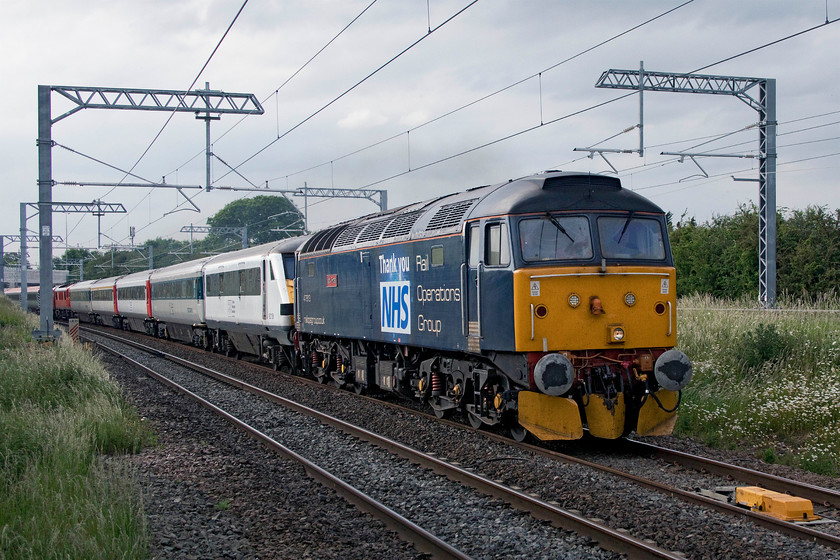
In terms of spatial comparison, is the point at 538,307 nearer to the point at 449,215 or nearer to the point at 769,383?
the point at 449,215

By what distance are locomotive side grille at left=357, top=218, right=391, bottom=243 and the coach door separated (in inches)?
136

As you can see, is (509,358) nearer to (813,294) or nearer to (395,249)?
(395,249)

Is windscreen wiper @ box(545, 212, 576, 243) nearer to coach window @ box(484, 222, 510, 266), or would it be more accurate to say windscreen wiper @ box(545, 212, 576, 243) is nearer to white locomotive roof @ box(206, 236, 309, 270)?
coach window @ box(484, 222, 510, 266)

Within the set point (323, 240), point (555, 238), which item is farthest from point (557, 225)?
point (323, 240)

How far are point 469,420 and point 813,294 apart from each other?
65.9 feet

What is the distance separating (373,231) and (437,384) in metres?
3.39

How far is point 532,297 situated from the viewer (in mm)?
9508

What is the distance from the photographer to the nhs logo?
12.6 metres

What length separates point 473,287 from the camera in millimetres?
10445

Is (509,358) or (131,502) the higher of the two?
(509,358)

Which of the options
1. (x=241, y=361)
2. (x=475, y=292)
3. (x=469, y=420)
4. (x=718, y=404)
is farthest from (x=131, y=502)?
(x=241, y=361)

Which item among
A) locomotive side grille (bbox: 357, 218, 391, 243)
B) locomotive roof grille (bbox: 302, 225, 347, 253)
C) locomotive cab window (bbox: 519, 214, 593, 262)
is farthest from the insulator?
locomotive roof grille (bbox: 302, 225, 347, 253)

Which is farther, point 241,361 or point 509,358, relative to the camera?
Result: point 241,361

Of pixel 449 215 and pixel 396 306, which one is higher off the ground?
pixel 449 215
